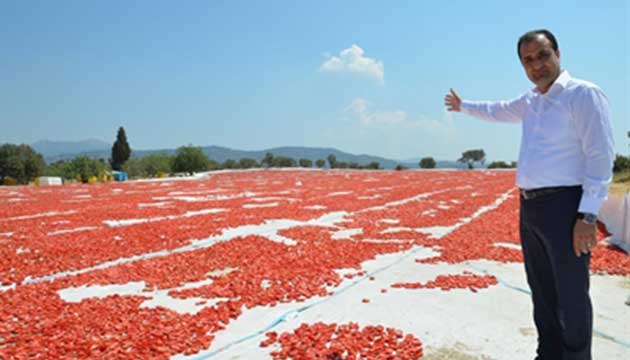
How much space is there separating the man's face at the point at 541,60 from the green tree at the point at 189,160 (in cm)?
5537

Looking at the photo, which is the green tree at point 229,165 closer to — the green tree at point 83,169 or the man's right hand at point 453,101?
the green tree at point 83,169

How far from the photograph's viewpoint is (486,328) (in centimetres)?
398

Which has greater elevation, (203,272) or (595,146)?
(595,146)

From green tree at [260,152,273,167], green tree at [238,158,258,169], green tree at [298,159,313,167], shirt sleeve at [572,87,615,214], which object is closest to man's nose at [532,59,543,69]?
shirt sleeve at [572,87,615,214]

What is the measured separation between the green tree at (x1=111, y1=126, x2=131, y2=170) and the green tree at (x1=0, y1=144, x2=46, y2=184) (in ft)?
31.7

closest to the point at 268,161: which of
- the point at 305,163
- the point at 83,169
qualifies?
the point at 305,163

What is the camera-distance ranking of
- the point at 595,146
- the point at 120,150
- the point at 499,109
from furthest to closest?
the point at 120,150
the point at 499,109
the point at 595,146

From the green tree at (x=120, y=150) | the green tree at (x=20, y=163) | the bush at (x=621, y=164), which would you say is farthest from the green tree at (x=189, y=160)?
the bush at (x=621, y=164)

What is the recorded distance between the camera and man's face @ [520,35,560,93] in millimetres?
2381

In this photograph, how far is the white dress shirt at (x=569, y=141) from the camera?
7.16 ft

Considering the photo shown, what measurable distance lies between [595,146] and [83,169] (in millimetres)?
46487

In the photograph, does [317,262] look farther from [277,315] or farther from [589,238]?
[589,238]

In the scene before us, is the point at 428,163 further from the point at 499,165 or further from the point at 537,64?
the point at 537,64

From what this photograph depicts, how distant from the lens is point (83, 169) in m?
41.2
